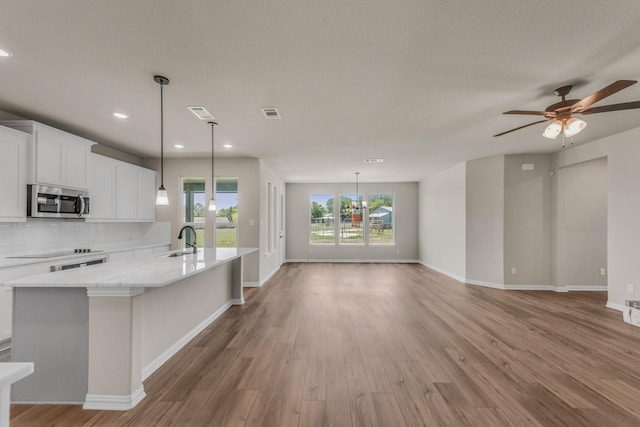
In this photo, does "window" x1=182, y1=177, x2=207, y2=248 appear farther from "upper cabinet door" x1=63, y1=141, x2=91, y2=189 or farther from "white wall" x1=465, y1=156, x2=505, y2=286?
"white wall" x1=465, y1=156, x2=505, y2=286

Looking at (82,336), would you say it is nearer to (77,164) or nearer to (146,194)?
(77,164)

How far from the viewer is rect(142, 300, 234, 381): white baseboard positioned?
Result: 2587 mm

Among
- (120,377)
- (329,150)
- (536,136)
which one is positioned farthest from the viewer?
(329,150)

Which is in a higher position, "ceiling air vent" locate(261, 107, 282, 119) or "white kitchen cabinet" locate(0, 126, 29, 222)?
"ceiling air vent" locate(261, 107, 282, 119)

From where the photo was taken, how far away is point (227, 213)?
252 inches

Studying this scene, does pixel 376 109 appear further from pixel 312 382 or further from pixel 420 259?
pixel 420 259

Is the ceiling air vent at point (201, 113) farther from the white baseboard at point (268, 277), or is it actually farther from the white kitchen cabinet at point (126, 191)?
the white baseboard at point (268, 277)

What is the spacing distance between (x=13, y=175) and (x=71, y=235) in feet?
4.72

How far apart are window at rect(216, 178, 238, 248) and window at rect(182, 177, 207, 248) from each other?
1.12 ft

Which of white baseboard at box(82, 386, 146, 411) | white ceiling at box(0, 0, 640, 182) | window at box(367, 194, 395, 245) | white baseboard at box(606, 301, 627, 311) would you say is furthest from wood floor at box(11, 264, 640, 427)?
window at box(367, 194, 395, 245)

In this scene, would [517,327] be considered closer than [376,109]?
No

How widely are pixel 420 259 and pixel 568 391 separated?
733cm

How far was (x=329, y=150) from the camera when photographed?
5477 millimetres

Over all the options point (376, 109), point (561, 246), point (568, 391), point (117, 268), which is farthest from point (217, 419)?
point (561, 246)
